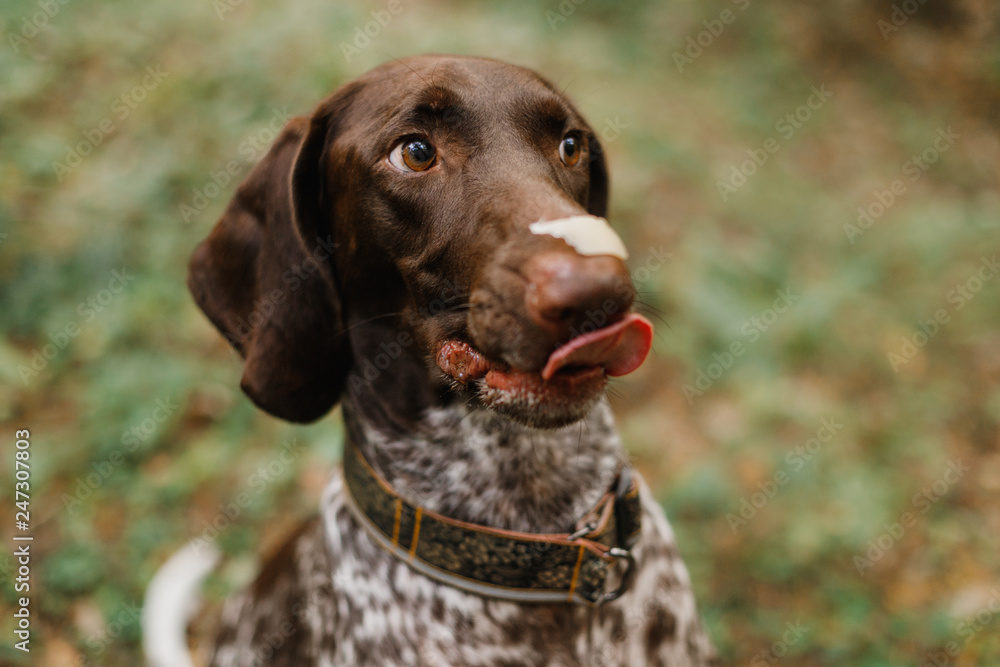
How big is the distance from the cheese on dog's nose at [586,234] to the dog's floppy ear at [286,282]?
985mm

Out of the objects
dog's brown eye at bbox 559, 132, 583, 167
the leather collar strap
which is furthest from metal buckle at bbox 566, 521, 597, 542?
dog's brown eye at bbox 559, 132, 583, 167

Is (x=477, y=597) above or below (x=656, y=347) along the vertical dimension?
above

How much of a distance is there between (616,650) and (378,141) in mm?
1666

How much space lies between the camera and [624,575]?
2273 mm

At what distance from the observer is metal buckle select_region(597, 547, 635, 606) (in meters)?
2.21

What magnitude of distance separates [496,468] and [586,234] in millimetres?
1008

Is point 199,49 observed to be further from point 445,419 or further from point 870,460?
point 870,460

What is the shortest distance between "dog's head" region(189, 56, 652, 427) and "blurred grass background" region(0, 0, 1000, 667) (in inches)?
27.2

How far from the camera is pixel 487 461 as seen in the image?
237 centimetres

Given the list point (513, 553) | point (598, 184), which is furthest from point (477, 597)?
point (598, 184)

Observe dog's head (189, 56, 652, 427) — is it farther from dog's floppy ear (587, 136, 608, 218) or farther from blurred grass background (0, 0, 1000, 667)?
blurred grass background (0, 0, 1000, 667)

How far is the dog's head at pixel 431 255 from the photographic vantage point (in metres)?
1.63

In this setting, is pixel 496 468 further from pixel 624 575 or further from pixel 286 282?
pixel 286 282

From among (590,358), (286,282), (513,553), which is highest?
(590,358)
